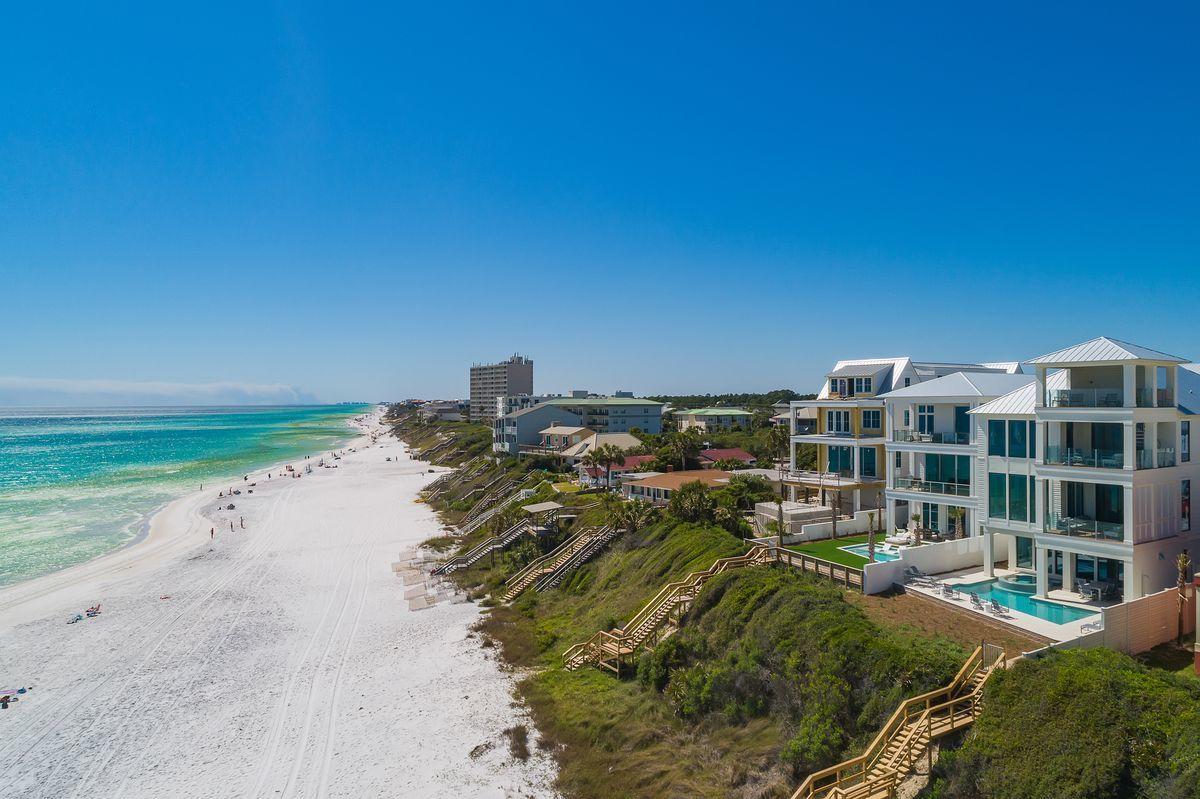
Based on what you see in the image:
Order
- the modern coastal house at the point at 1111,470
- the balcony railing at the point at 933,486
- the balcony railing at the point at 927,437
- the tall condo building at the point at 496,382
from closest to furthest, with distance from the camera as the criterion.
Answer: the modern coastal house at the point at 1111,470, the balcony railing at the point at 933,486, the balcony railing at the point at 927,437, the tall condo building at the point at 496,382

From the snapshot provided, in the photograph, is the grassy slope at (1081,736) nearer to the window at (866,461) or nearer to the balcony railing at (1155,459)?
the balcony railing at (1155,459)

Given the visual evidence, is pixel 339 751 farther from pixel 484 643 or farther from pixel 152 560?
pixel 152 560

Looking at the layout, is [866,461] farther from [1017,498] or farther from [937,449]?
[1017,498]

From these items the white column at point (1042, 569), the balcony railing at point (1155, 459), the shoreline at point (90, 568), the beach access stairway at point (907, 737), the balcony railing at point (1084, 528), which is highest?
the balcony railing at point (1155, 459)

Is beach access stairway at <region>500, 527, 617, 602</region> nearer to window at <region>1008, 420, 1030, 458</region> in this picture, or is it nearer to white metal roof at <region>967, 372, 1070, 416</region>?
white metal roof at <region>967, 372, 1070, 416</region>

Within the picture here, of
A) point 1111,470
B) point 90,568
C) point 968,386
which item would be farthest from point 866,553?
point 90,568

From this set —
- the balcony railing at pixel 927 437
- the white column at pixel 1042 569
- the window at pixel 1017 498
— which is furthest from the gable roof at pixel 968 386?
the white column at pixel 1042 569

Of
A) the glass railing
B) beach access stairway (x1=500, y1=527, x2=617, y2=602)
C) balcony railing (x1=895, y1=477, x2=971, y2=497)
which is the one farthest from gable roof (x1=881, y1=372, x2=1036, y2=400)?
beach access stairway (x1=500, y1=527, x2=617, y2=602)
